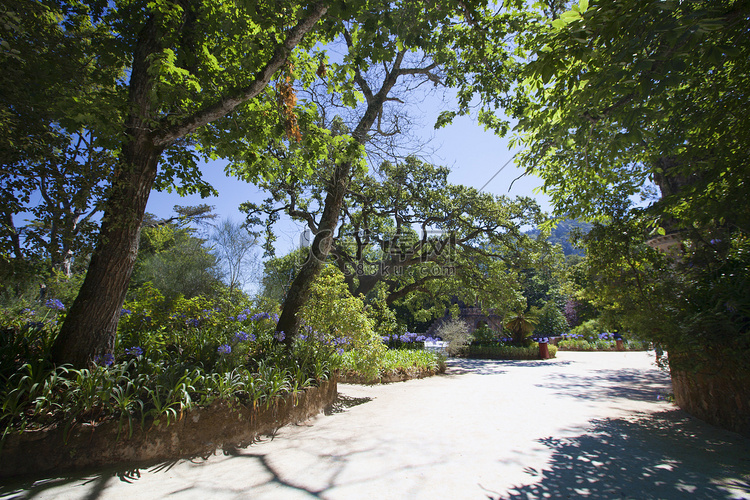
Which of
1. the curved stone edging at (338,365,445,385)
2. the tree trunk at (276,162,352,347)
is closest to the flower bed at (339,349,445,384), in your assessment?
the curved stone edging at (338,365,445,385)

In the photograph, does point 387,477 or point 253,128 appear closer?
point 387,477

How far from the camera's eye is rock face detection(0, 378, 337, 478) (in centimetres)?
283

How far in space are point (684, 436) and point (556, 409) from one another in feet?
6.19

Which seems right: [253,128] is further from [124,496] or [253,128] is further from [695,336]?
[695,336]

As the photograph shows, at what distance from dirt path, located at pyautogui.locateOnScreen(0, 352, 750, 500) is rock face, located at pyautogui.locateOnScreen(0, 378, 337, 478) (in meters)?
0.17

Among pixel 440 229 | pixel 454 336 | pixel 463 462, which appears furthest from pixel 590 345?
pixel 463 462

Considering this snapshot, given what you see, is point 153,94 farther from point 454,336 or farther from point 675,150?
point 454,336

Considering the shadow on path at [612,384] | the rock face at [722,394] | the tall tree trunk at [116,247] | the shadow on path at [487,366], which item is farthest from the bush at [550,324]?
the tall tree trunk at [116,247]

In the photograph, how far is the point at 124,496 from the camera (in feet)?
8.46

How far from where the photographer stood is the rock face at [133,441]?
283cm

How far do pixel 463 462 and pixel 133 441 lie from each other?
3.10 metres

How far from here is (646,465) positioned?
312cm

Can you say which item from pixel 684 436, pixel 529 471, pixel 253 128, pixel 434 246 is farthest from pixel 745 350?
pixel 434 246

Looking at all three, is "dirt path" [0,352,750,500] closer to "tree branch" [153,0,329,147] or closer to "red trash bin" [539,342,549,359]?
"tree branch" [153,0,329,147]
